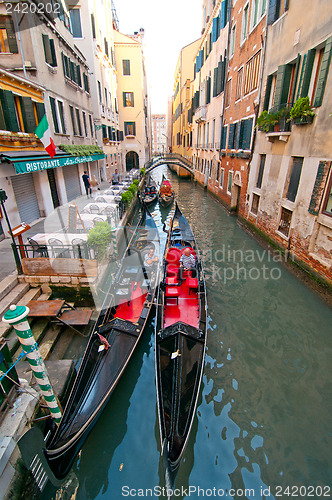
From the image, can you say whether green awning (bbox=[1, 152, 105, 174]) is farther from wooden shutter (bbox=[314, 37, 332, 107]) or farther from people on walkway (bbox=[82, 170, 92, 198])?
wooden shutter (bbox=[314, 37, 332, 107])

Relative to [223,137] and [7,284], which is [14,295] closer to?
[7,284]

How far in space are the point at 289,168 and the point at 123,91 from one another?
77.3ft

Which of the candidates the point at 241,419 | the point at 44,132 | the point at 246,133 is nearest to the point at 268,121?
the point at 246,133

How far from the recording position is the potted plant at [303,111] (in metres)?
6.45

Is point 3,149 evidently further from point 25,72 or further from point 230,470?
point 230,470

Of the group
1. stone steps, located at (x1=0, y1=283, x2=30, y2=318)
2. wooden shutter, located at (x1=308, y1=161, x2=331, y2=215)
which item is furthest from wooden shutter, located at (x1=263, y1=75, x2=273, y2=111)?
stone steps, located at (x1=0, y1=283, x2=30, y2=318)

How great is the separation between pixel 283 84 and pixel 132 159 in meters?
23.6

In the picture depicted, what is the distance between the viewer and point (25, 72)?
8.65 meters

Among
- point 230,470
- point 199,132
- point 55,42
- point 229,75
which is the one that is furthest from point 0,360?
point 199,132

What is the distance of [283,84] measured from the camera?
7.95 metres

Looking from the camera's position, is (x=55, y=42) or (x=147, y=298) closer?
(x=147, y=298)

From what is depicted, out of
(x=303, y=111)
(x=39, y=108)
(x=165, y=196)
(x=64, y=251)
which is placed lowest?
(x=165, y=196)

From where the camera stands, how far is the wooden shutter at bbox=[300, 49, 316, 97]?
6544mm

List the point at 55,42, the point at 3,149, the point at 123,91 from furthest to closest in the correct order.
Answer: the point at 123,91 < the point at 55,42 < the point at 3,149
